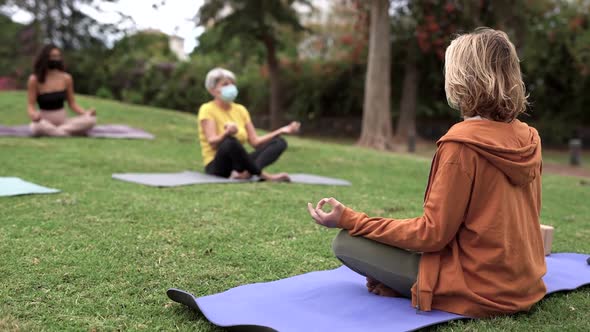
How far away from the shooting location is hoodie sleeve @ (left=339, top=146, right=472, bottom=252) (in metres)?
2.16

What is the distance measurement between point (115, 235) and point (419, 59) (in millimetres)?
14797

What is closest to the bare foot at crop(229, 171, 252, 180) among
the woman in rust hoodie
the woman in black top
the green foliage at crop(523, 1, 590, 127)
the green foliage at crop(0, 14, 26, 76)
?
the woman in rust hoodie

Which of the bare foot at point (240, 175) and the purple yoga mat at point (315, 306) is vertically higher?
the purple yoga mat at point (315, 306)

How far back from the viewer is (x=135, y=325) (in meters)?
Result: 2.25

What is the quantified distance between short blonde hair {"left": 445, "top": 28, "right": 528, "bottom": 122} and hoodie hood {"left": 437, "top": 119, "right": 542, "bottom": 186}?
2.3 inches

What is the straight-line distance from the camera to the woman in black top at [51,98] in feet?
27.8

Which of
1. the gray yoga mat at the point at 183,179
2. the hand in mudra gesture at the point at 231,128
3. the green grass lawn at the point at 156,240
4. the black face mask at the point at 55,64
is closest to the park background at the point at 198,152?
the green grass lawn at the point at 156,240

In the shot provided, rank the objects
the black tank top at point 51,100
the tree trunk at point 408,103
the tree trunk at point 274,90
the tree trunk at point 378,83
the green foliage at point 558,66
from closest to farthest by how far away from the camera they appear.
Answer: the black tank top at point 51,100 < the tree trunk at point 378,83 < the green foliage at point 558,66 < the tree trunk at point 408,103 < the tree trunk at point 274,90

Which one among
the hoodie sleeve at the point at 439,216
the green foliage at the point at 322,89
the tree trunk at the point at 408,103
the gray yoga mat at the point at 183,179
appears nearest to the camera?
the hoodie sleeve at the point at 439,216

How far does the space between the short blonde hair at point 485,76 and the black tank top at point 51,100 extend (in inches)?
307

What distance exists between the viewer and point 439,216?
218cm

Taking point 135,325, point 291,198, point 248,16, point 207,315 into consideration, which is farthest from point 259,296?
point 248,16

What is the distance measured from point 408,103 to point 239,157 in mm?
12005

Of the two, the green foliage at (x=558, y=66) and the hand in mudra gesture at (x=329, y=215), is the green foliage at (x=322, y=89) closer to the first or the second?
the green foliage at (x=558, y=66)
